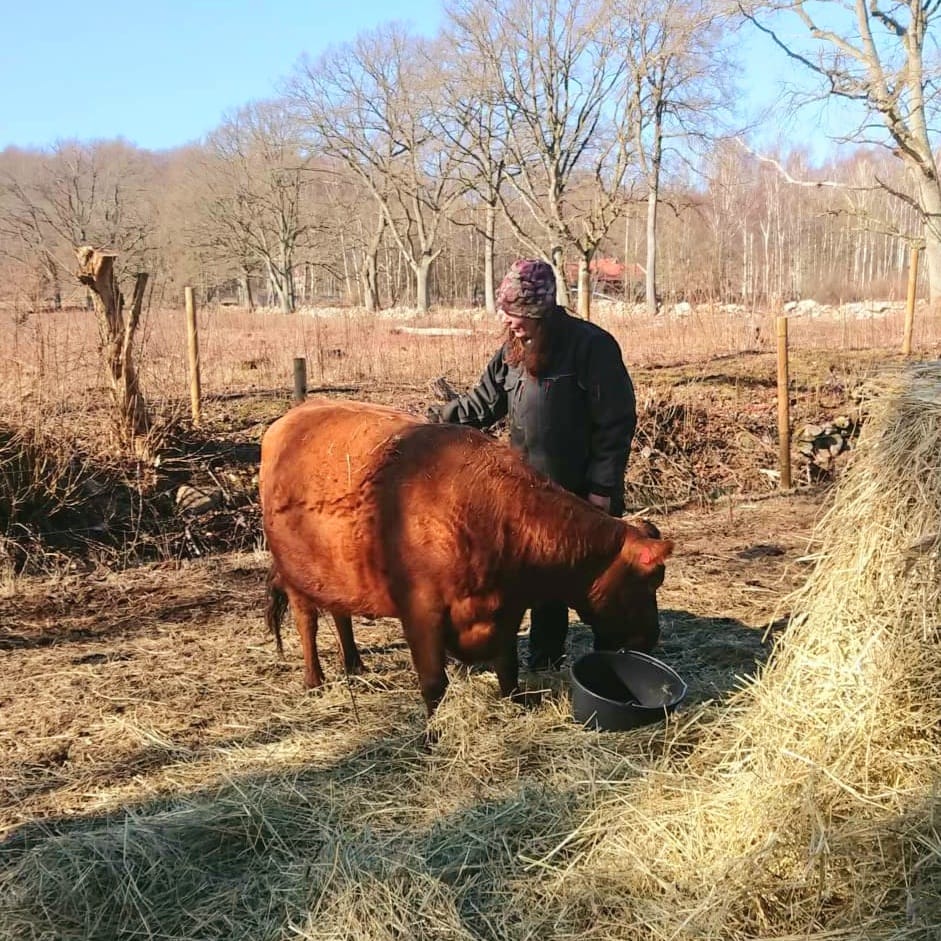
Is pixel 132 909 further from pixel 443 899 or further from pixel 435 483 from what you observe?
pixel 435 483

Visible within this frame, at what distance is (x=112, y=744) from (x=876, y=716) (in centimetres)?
339

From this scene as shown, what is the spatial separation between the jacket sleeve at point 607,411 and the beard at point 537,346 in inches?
7.4

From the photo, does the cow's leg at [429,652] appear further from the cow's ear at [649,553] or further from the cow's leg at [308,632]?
the cow's ear at [649,553]

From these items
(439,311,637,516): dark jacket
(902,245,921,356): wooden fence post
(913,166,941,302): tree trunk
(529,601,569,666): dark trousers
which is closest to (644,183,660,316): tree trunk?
(913,166,941,302): tree trunk

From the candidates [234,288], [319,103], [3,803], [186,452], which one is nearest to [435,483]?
[3,803]

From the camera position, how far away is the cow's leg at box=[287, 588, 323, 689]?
4391mm

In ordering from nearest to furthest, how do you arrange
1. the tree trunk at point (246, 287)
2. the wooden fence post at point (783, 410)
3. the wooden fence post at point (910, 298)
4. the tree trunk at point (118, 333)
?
the tree trunk at point (118, 333) < the wooden fence post at point (783, 410) < the wooden fence post at point (910, 298) < the tree trunk at point (246, 287)

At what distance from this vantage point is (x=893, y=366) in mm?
3406

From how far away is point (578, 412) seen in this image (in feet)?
13.2

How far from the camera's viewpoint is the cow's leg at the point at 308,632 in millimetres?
4391

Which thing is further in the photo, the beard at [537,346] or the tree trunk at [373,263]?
the tree trunk at [373,263]

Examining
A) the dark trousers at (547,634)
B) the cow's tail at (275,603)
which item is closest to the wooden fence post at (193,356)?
the cow's tail at (275,603)

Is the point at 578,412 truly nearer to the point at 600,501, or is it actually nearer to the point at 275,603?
the point at 600,501

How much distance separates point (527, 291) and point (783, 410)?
6.83 m
